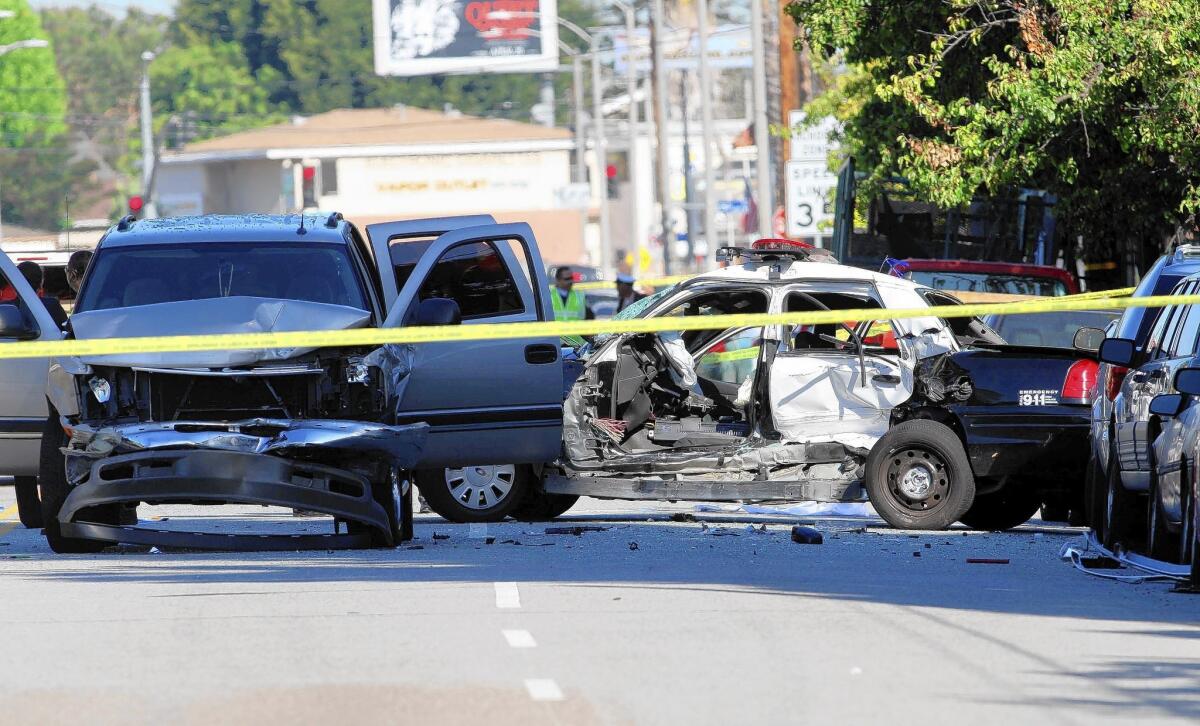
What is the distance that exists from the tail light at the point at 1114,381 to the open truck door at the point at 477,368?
315cm

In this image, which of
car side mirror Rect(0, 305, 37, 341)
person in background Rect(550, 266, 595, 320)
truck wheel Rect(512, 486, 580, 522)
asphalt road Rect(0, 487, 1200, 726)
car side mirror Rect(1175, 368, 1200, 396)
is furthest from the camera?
person in background Rect(550, 266, 595, 320)

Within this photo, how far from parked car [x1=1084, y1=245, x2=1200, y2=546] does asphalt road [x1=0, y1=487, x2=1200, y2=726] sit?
562 mm

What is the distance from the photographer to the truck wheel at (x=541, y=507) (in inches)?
592

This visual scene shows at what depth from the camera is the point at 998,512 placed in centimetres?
1481

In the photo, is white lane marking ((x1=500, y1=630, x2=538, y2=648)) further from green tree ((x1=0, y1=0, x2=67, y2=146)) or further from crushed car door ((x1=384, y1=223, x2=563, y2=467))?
green tree ((x1=0, y1=0, x2=67, y2=146))

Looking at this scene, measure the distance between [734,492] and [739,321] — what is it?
4.78 feet

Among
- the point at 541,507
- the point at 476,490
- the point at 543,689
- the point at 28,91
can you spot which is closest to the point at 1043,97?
the point at 541,507

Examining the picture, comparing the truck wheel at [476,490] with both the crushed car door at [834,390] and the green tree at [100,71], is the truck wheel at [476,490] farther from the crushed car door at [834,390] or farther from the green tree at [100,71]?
the green tree at [100,71]

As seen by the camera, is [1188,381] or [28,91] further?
[28,91]

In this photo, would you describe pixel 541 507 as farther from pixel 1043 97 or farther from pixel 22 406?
pixel 1043 97

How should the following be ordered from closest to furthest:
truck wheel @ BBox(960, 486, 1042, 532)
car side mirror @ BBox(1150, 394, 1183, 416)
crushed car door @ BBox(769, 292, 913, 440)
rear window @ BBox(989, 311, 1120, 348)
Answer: car side mirror @ BBox(1150, 394, 1183, 416)
crushed car door @ BBox(769, 292, 913, 440)
truck wheel @ BBox(960, 486, 1042, 532)
rear window @ BBox(989, 311, 1120, 348)

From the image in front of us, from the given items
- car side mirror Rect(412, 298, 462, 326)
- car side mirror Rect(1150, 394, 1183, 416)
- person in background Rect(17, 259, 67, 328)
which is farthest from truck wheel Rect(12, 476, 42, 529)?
car side mirror Rect(1150, 394, 1183, 416)

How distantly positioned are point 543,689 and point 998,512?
7.79 meters

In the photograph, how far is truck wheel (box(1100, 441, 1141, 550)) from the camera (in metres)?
12.0
